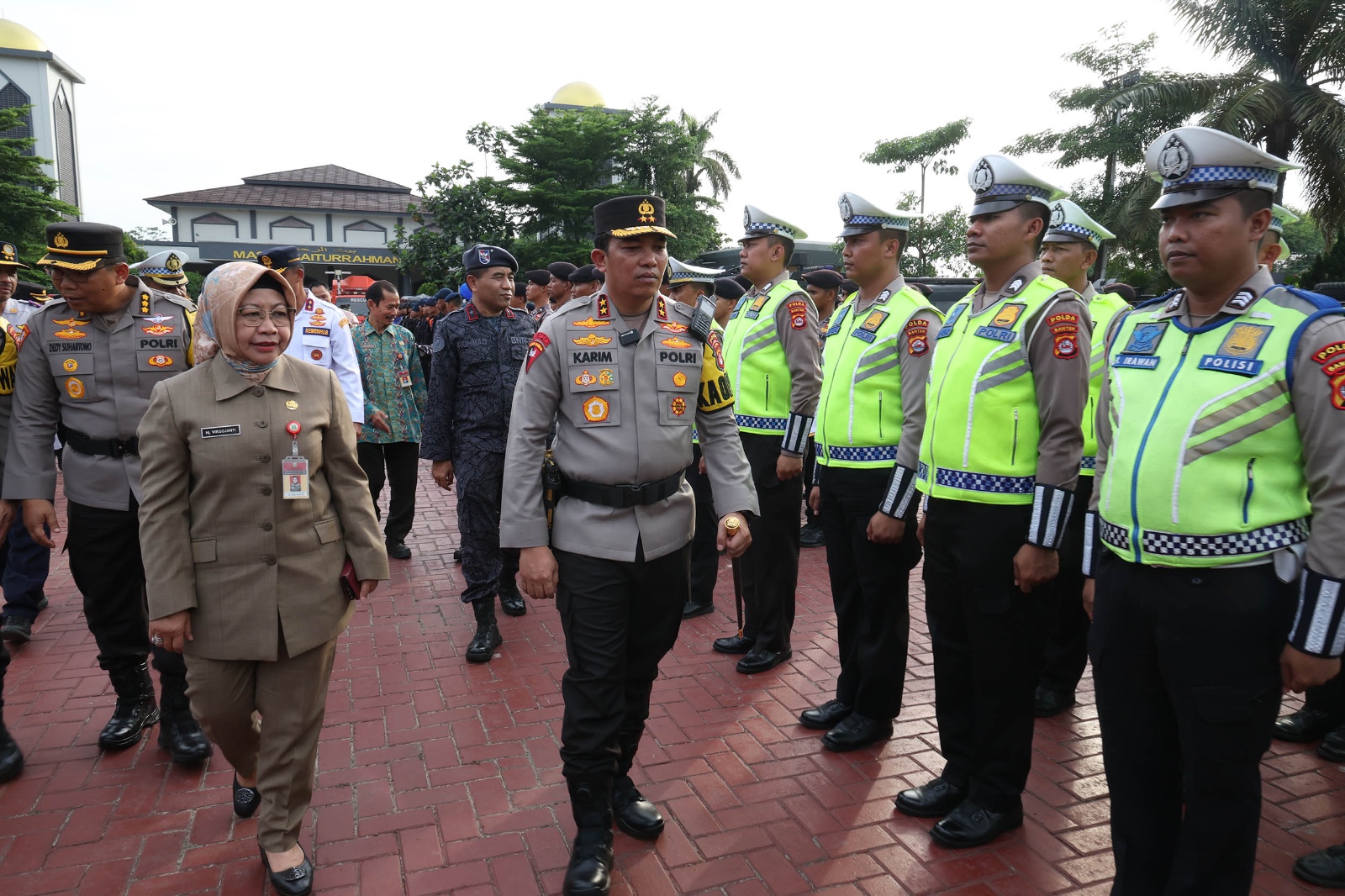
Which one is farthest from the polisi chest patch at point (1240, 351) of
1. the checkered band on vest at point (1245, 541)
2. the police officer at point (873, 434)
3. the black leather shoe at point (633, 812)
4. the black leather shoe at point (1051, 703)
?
the black leather shoe at point (1051, 703)

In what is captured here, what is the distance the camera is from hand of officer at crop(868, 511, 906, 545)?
11.7 ft

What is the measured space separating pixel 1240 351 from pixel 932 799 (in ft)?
6.63

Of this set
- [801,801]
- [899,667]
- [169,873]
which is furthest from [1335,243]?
[169,873]

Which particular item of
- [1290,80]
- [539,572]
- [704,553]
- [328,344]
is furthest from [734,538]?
[1290,80]

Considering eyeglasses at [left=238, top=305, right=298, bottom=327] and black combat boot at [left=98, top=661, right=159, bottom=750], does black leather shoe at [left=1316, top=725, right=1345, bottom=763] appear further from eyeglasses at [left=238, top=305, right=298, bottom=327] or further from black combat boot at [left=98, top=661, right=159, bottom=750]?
black combat boot at [left=98, top=661, right=159, bottom=750]

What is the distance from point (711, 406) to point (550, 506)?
2.43 ft

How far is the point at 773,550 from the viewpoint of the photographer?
4.77 metres

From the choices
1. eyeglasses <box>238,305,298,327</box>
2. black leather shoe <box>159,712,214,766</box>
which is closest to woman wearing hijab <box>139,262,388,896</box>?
eyeglasses <box>238,305,298,327</box>

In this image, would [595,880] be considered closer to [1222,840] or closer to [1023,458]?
[1222,840]

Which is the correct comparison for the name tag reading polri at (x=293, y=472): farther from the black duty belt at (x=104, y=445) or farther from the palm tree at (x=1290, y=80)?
the palm tree at (x=1290, y=80)

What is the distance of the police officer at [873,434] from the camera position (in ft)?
12.4

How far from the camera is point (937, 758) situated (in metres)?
3.81

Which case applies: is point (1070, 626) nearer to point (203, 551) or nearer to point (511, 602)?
point (511, 602)

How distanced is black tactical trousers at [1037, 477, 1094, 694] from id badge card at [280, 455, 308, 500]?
11.6 ft
